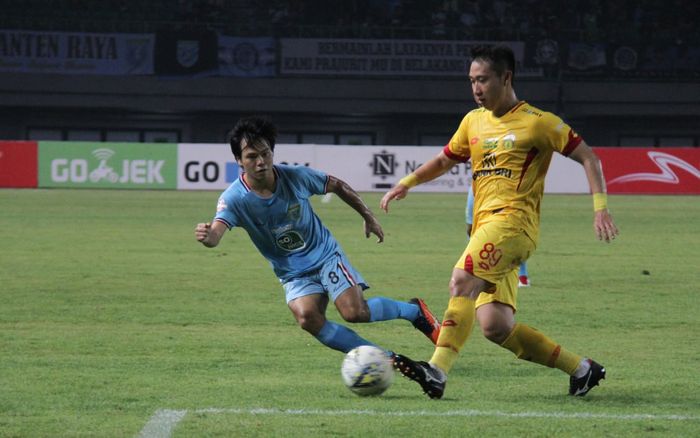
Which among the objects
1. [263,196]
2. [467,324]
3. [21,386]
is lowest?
[21,386]

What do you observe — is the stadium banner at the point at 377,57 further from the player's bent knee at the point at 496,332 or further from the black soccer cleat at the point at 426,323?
the player's bent knee at the point at 496,332

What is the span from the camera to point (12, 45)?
38250mm

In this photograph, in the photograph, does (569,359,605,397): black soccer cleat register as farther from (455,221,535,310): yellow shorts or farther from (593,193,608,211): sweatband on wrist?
(593,193,608,211): sweatband on wrist

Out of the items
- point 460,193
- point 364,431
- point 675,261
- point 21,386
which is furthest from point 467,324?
point 460,193

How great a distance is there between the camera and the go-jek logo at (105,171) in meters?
30.3

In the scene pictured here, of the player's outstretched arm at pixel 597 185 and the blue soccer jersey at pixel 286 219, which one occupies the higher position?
the player's outstretched arm at pixel 597 185

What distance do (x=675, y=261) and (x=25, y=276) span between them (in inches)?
324

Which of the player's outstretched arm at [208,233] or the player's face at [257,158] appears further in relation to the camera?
the player's face at [257,158]

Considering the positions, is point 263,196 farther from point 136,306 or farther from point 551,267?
point 551,267

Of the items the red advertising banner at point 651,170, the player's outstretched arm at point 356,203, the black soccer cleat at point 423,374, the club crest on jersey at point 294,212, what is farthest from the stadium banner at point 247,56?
the black soccer cleat at point 423,374

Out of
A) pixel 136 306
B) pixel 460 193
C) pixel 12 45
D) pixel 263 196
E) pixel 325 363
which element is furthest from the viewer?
pixel 12 45

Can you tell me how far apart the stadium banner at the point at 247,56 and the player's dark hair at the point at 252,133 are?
3318 cm

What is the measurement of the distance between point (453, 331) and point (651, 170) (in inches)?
1012

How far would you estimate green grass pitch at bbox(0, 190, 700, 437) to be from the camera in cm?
550
